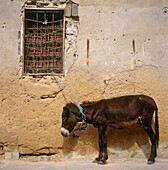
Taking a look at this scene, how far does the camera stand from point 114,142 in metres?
4.52

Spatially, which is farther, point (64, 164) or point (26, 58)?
point (26, 58)

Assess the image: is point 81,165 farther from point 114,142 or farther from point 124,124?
point 124,124

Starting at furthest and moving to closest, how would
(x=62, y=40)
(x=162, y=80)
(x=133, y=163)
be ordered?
(x=62, y=40) → (x=162, y=80) → (x=133, y=163)

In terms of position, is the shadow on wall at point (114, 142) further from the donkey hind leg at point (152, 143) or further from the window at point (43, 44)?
the window at point (43, 44)

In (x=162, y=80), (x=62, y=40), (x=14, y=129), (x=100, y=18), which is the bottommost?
(x=14, y=129)

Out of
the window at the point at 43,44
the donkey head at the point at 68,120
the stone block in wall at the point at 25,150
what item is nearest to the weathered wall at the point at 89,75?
the stone block in wall at the point at 25,150

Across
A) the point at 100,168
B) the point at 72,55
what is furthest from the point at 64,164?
the point at 72,55

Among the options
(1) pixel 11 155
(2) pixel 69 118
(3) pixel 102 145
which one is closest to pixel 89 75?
(2) pixel 69 118

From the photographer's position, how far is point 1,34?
4809 millimetres

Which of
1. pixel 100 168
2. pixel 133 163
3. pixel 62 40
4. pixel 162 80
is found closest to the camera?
pixel 100 168

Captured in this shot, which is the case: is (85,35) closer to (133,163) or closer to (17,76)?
(17,76)

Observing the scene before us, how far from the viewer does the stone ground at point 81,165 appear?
155 inches

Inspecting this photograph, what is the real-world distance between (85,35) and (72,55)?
0.52 meters

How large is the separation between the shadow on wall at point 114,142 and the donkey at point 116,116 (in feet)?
1.09
